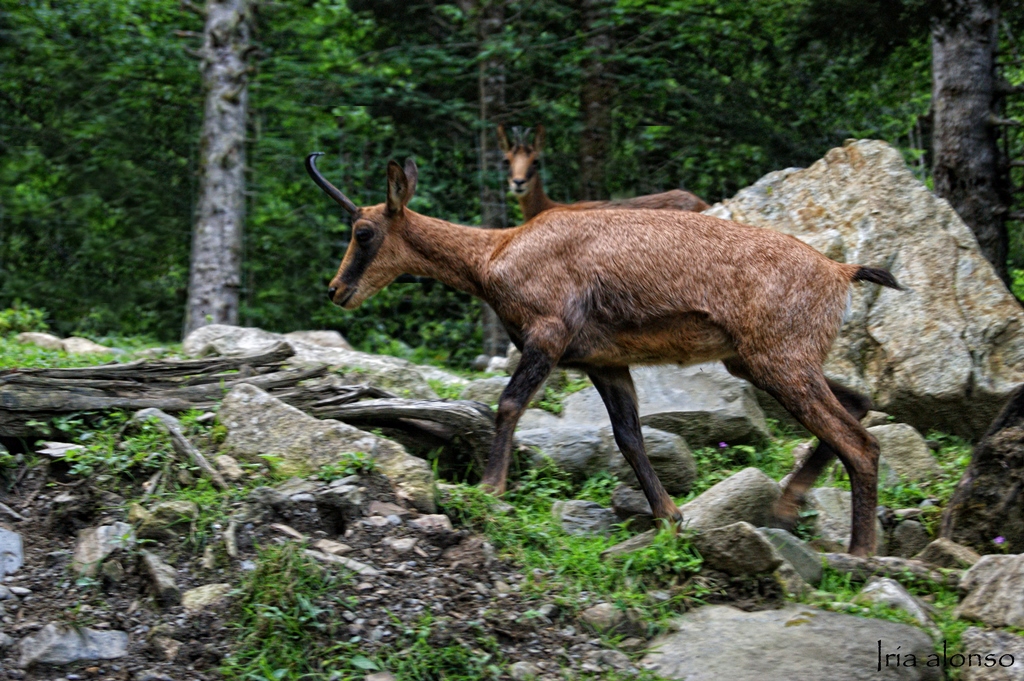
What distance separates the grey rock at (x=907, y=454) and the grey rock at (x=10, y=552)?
563 centimetres

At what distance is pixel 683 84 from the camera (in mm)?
16391

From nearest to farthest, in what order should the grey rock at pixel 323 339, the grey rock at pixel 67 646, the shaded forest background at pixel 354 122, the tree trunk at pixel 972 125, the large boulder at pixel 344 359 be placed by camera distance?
the grey rock at pixel 67 646, the large boulder at pixel 344 359, the tree trunk at pixel 972 125, the grey rock at pixel 323 339, the shaded forest background at pixel 354 122

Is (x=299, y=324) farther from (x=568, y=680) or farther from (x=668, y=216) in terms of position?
(x=568, y=680)

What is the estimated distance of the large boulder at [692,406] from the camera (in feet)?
25.6

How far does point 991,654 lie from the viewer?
4473mm

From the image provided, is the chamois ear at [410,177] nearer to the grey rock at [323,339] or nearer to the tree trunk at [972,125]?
the grey rock at [323,339]

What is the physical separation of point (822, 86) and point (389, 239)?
11.3m

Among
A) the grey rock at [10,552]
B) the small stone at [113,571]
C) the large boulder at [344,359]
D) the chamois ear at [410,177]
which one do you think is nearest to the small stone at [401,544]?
the small stone at [113,571]

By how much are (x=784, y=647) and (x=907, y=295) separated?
5056mm

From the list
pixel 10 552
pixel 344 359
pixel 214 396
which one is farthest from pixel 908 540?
pixel 10 552

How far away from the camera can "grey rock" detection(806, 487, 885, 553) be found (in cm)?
626

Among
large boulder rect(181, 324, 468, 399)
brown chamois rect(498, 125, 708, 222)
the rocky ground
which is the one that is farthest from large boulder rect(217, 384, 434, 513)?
brown chamois rect(498, 125, 708, 222)

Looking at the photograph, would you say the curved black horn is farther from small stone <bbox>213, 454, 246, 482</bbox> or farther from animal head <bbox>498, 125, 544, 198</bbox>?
animal head <bbox>498, 125, 544, 198</bbox>

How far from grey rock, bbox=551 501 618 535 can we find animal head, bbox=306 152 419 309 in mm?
2108
